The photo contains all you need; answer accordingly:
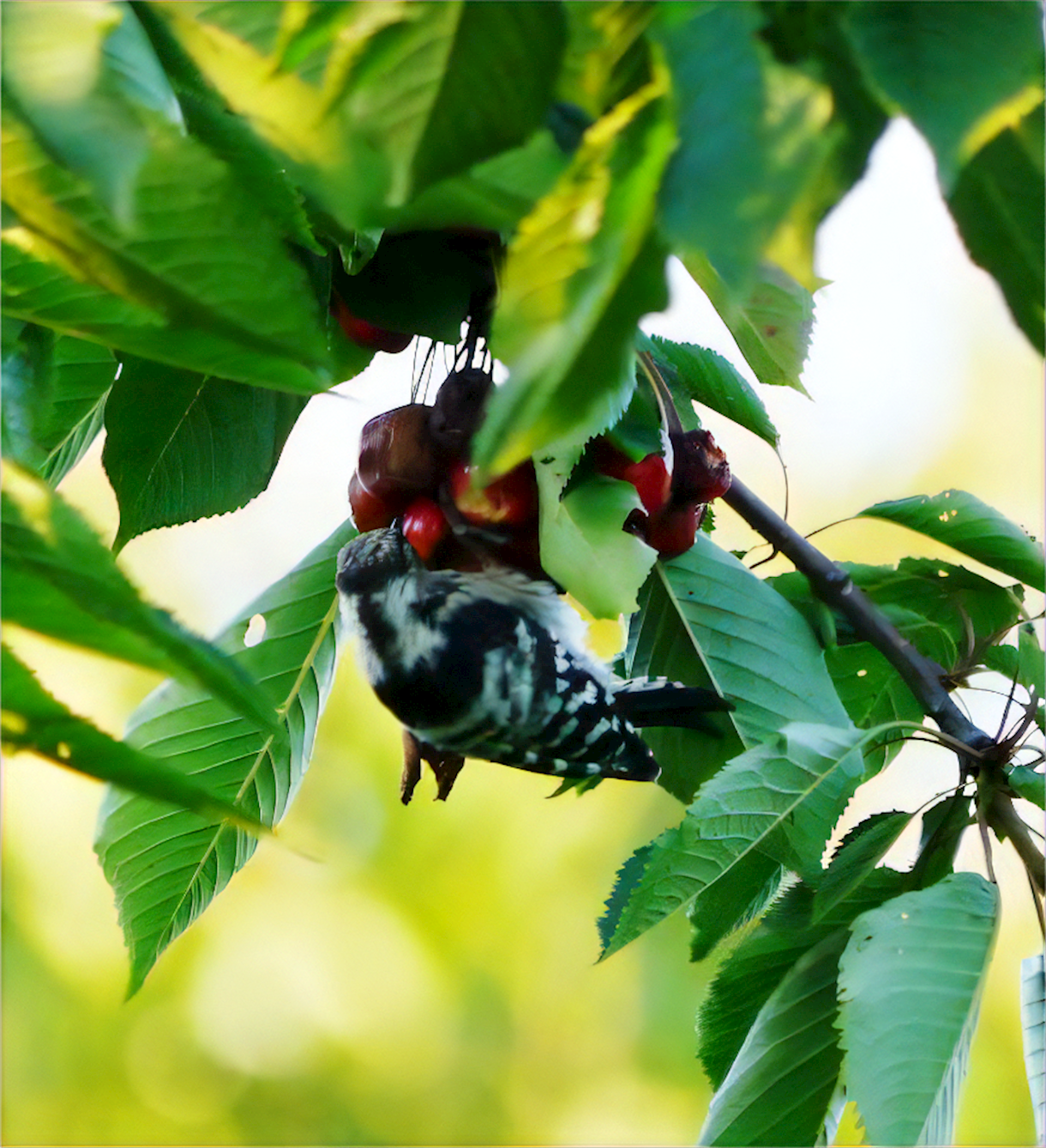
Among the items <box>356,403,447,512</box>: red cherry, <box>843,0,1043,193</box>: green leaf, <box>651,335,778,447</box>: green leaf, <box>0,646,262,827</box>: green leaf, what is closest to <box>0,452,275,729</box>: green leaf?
<box>0,646,262,827</box>: green leaf

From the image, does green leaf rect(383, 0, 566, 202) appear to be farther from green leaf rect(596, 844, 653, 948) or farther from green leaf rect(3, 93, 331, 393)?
green leaf rect(596, 844, 653, 948)

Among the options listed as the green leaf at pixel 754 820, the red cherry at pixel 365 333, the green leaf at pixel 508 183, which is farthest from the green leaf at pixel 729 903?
the green leaf at pixel 508 183

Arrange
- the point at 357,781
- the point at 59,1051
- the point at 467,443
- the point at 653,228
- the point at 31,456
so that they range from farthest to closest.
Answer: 1. the point at 59,1051
2. the point at 357,781
3. the point at 467,443
4. the point at 31,456
5. the point at 653,228

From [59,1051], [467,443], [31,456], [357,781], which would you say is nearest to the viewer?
[31,456]

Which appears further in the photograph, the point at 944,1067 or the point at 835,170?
the point at 944,1067

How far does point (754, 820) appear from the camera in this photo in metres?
0.43

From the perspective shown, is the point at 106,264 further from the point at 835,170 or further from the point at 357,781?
the point at 357,781

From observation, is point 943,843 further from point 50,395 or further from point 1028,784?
point 50,395

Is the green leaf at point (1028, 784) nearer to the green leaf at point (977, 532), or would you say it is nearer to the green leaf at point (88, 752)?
the green leaf at point (977, 532)

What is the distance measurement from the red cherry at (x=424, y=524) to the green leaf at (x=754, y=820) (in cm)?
13

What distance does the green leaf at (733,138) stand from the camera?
0.12 meters

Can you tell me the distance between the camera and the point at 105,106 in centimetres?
15

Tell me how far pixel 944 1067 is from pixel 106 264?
33 cm

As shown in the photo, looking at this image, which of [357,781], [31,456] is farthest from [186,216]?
[357,781]
